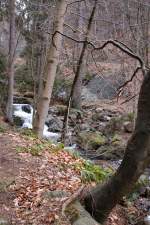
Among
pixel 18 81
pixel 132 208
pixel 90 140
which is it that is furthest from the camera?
pixel 18 81

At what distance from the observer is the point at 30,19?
17672mm

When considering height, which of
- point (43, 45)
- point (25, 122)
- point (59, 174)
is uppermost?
point (43, 45)

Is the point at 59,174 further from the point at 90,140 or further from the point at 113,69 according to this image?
the point at 113,69

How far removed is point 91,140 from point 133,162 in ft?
35.1

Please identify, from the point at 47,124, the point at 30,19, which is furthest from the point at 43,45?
the point at 47,124

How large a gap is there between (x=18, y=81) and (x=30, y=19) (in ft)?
22.7

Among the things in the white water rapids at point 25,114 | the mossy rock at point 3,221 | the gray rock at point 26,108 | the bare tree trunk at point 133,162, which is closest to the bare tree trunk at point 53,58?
the bare tree trunk at point 133,162

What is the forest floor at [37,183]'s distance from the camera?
5609mm

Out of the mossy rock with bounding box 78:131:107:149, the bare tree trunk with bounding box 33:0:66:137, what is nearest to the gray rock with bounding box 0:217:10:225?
the bare tree trunk with bounding box 33:0:66:137

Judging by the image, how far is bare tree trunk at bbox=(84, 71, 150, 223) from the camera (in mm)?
4902

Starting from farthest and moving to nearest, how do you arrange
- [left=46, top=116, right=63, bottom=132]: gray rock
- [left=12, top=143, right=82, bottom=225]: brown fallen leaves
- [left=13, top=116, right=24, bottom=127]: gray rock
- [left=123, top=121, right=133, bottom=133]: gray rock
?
[left=13, top=116, right=24, bottom=127]: gray rock → [left=46, top=116, right=63, bottom=132]: gray rock → [left=123, top=121, right=133, bottom=133]: gray rock → [left=12, top=143, right=82, bottom=225]: brown fallen leaves

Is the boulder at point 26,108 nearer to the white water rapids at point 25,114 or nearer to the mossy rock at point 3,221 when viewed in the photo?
the white water rapids at point 25,114

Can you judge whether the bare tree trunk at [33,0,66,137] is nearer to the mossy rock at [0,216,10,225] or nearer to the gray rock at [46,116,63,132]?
the mossy rock at [0,216,10,225]

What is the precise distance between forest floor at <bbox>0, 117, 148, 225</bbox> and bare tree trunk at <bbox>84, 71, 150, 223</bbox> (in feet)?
1.84
